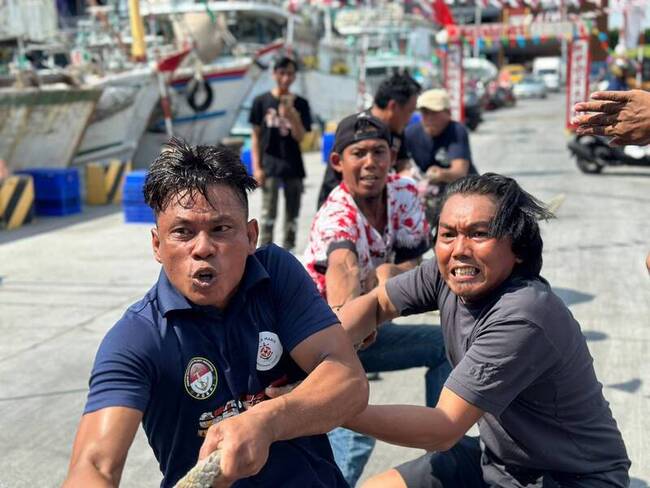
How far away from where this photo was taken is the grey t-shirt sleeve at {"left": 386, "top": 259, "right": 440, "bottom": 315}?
2.47 m

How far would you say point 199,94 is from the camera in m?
16.7

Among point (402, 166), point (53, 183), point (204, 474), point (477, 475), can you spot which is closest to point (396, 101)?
point (402, 166)

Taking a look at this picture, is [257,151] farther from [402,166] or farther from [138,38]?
[138,38]

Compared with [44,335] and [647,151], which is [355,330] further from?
[647,151]

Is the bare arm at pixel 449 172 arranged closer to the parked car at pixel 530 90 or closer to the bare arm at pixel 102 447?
the bare arm at pixel 102 447

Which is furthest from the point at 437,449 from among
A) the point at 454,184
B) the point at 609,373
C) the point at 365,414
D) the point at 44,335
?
the point at 44,335

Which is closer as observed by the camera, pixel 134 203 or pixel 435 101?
pixel 435 101

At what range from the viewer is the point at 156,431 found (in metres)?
1.78

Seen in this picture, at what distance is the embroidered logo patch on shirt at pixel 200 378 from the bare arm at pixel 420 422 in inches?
13.6

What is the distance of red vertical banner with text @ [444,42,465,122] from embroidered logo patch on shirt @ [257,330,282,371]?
62.3 feet

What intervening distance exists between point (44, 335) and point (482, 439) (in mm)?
3978

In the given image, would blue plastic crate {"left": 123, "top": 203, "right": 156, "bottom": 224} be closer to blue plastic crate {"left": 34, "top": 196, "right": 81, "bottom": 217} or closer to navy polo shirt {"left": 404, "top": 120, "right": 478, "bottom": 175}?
blue plastic crate {"left": 34, "top": 196, "right": 81, "bottom": 217}

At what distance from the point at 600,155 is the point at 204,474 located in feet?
42.1

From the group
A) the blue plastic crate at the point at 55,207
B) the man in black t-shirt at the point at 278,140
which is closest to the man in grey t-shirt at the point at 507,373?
the man in black t-shirt at the point at 278,140
